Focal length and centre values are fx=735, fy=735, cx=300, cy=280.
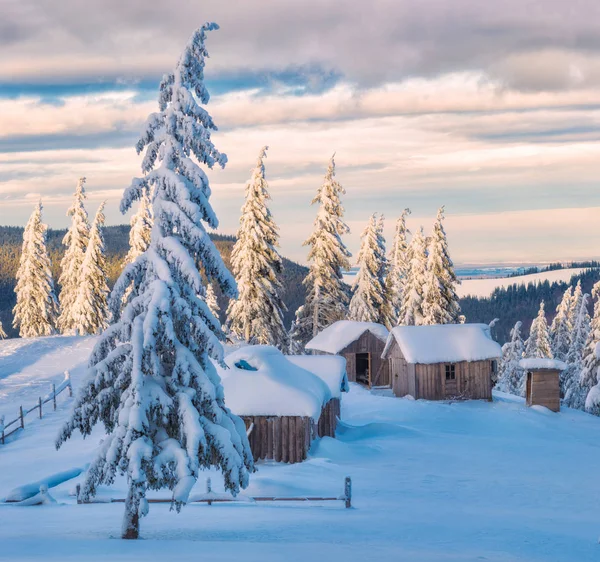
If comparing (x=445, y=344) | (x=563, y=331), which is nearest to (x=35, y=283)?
Answer: (x=445, y=344)

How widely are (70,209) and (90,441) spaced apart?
31440 mm

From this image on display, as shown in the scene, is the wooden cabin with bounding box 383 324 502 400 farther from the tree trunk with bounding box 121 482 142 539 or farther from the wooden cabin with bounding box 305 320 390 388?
the tree trunk with bounding box 121 482 142 539

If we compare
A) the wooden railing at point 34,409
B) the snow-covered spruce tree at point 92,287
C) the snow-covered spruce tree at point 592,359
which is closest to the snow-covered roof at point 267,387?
the wooden railing at point 34,409

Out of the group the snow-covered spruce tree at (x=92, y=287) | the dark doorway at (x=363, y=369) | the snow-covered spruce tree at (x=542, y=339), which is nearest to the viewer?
the dark doorway at (x=363, y=369)

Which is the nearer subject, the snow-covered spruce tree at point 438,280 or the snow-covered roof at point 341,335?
the snow-covered roof at point 341,335

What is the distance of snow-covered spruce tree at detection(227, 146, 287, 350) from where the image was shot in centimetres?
4512

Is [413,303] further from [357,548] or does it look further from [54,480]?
[357,548]

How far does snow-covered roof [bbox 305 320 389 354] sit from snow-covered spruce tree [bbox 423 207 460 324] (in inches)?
298

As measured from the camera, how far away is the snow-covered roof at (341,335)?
149ft

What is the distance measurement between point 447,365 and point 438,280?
12.1 metres

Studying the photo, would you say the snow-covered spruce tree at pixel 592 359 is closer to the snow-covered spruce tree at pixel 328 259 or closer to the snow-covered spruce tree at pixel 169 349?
the snow-covered spruce tree at pixel 328 259

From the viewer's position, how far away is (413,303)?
182 feet

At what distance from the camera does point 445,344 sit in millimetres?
42188

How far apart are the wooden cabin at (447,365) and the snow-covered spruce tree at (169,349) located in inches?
1084
